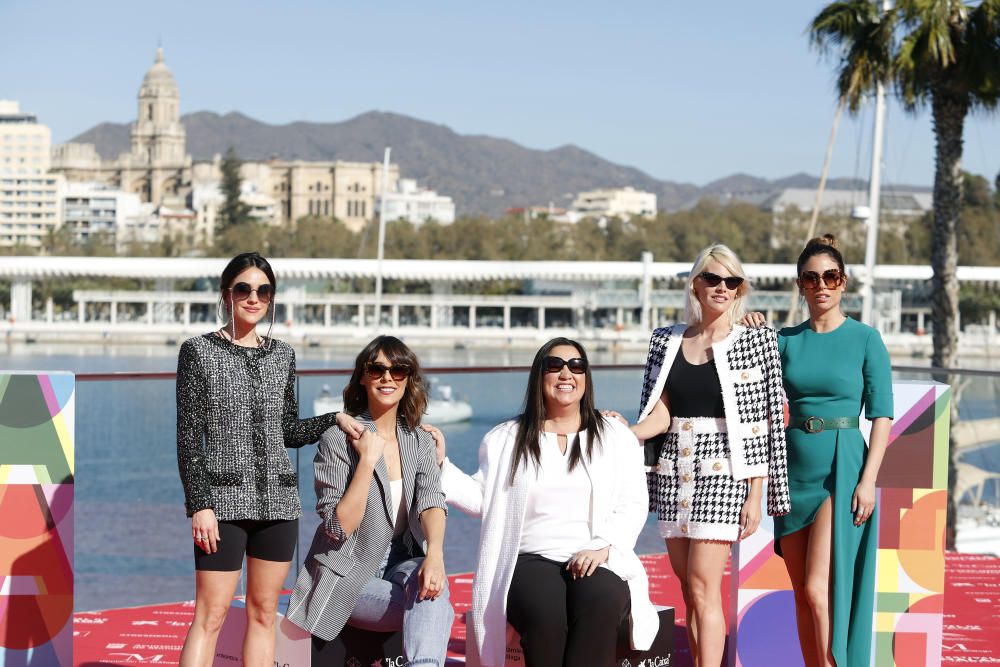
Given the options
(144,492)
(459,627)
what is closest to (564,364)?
(459,627)

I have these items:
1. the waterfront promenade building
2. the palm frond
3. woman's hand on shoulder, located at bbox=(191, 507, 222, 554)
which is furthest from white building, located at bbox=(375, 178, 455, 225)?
woman's hand on shoulder, located at bbox=(191, 507, 222, 554)

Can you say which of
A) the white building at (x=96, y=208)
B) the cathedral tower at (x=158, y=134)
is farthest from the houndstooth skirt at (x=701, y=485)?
the cathedral tower at (x=158, y=134)

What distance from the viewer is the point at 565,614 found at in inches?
109

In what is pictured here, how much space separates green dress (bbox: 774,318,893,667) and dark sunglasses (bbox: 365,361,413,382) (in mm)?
865

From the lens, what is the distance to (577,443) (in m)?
2.86

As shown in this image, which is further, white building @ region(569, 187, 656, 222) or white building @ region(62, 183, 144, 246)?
white building @ region(569, 187, 656, 222)

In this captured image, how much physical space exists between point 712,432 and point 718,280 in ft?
1.10

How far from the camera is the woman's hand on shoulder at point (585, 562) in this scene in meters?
2.77

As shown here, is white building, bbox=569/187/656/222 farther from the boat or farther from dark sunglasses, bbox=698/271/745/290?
dark sunglasses, bbox=698/271/745/290

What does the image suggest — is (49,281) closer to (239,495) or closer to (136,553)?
(136,553)

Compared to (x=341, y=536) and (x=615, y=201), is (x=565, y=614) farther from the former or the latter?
(x=615, y=201)

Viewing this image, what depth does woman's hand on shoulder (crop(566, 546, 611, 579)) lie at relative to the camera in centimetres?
277

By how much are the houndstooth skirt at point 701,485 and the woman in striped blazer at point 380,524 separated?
52cm

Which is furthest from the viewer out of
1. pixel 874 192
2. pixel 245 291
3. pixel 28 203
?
pixel 28 203
